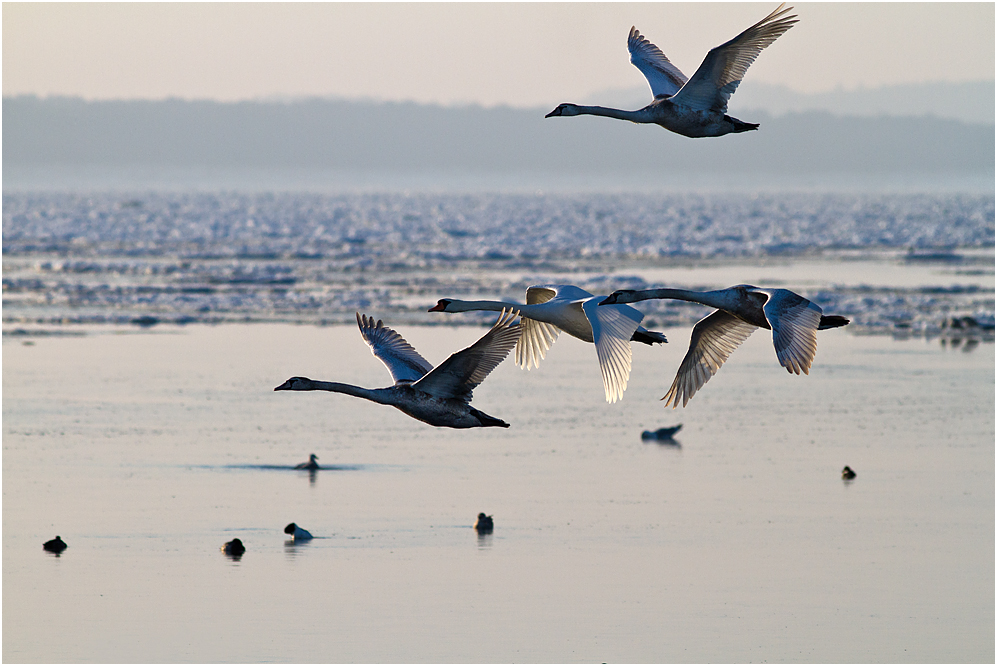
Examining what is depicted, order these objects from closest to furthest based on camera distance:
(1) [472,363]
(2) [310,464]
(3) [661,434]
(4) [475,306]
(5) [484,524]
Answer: (1) [472,363] < (4) [475,306] < (5) [484,524] < (2) [310,464] < (3) [661,434]

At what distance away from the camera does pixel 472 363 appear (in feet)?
28.9

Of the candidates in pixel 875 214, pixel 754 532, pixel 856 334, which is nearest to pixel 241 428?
pixel 754 532

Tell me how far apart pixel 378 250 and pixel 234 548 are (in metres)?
34.5

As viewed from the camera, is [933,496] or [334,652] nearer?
[334,652]

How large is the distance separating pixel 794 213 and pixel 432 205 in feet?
76.0

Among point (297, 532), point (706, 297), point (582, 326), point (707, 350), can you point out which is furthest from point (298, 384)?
point (297, 532)

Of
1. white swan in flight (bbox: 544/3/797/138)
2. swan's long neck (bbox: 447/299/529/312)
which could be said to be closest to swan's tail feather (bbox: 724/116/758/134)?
white swan in flight (bbox: 544/3/797/138)

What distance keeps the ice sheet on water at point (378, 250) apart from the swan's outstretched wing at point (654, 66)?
62.3 feet

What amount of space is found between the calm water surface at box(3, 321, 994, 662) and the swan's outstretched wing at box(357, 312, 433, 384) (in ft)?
8.32

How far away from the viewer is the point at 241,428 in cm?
1897

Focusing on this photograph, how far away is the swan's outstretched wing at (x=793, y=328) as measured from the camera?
25.0ft

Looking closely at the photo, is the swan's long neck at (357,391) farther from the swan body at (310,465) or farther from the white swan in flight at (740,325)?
the swan body at (310,465)

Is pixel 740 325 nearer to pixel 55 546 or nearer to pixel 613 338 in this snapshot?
pixel 613 338

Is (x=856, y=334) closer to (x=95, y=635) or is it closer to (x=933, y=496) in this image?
(x=933, y=496)
